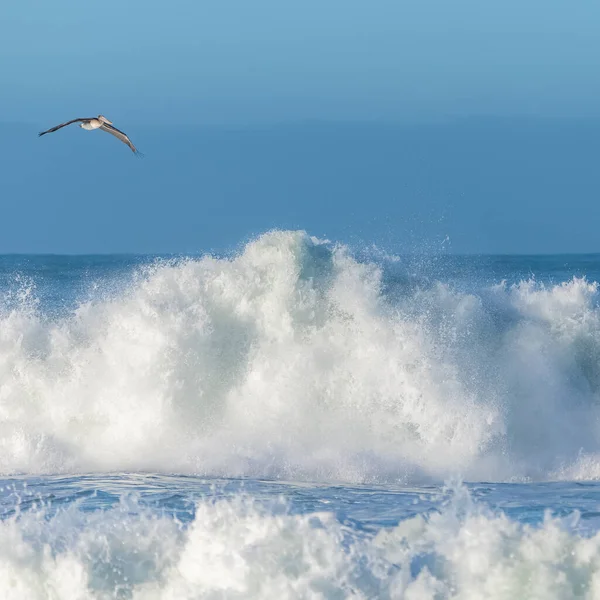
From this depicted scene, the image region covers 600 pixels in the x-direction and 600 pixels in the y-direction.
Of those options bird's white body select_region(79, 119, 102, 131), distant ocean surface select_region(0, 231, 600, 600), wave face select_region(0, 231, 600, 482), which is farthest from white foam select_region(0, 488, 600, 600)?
bird's white body select_region(79, 119, 102, 131)

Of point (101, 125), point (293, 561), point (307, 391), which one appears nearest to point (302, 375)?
point (307, 391)

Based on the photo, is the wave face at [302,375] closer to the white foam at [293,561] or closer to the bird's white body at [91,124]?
the bird's white body at [91,124]

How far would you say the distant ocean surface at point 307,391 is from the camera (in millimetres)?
12312

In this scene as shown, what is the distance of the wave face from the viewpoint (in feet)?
46.2

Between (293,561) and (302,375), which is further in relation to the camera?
(302,375)

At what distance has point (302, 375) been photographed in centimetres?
1520

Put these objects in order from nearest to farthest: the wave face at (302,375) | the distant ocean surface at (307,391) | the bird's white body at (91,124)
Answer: the distant ocean surface at (307,391)
the bird's white body at (91,124)
the wave face at (302,375)

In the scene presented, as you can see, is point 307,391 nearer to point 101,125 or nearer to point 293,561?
point 101,125

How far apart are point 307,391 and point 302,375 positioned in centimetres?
26

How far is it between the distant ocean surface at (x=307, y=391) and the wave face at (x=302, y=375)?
0.09ft

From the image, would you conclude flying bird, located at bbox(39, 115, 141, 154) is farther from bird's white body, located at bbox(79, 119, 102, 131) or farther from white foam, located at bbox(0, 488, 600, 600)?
white foam, located at bbox(0, 488, 600, 600)

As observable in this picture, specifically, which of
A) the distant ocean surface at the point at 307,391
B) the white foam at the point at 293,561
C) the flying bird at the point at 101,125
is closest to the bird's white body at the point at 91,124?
the flying bird at the point at 101,125

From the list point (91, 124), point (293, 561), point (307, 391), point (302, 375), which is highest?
point (91, 124)

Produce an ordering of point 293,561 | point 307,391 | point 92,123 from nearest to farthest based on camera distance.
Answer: point 293,561
point 92,123
point 307,391
